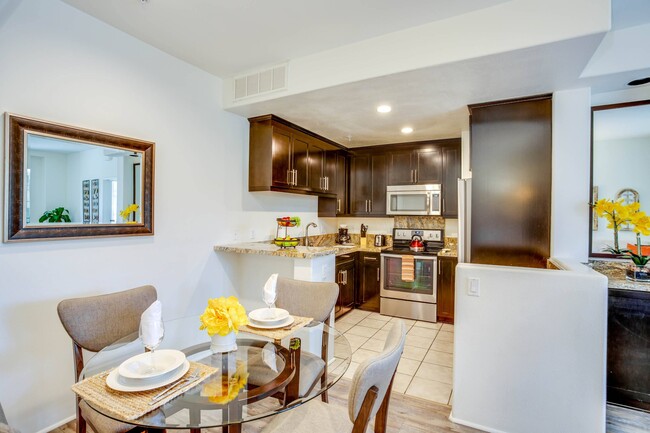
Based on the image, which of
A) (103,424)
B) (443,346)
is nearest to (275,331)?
(103,424)

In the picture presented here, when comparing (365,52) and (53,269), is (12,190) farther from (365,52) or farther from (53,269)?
(365,52)

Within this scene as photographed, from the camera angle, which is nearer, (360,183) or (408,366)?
(408,366)

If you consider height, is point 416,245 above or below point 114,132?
below

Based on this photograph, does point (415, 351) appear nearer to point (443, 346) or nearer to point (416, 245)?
point (443, 346)

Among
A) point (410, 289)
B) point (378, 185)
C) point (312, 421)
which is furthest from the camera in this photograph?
point (378, 185)

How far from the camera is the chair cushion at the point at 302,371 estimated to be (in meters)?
1.42

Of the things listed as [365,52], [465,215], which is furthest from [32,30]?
[465,215]

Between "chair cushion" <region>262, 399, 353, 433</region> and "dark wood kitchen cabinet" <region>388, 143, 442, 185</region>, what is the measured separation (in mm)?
3820

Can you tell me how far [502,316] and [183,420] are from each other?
75.0 inches

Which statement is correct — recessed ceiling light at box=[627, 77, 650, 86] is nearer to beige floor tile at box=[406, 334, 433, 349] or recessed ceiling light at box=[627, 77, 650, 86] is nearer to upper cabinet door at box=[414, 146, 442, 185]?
upper cabinet door at box=[414, 146, 442, 185]

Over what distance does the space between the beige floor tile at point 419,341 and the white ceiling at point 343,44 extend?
249cm

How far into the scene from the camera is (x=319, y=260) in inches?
119

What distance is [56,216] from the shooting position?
2.12 meters

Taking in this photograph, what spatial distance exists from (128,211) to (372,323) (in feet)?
10.2
